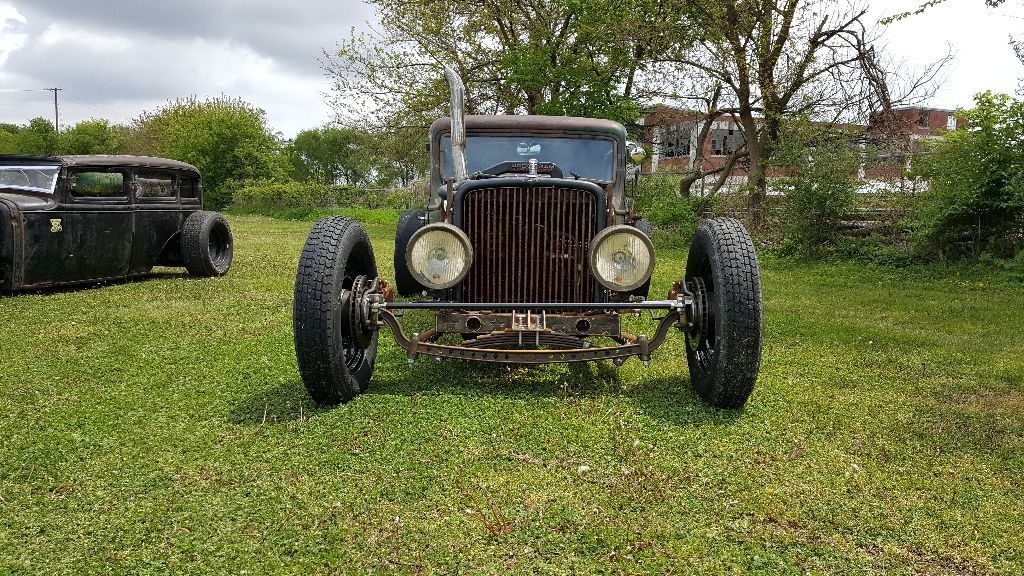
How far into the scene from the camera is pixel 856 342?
17.8 feet

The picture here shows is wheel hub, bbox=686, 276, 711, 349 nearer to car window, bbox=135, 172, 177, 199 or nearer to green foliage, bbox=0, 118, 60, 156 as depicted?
car window, bbox=135, 172, 177, 199

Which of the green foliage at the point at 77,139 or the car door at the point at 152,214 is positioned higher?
the green foliage at the point at 77,139

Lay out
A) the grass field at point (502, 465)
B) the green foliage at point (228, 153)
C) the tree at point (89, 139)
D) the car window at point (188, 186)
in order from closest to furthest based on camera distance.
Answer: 1. the grass field at point (502, 465)
2. the car window at point (188, 186)
3. the green foliage at point (228, 153)
4. the tree at point (89, 139)

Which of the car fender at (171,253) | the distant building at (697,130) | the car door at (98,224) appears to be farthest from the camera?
the distant building at (697,130)

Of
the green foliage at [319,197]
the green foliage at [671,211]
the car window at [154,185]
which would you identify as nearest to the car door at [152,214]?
the car window at [154,185]

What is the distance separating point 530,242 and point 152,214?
5854 mm

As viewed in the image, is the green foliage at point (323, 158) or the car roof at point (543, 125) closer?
the car roof at point (543, 125)

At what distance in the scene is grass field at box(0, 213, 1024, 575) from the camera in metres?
2.25

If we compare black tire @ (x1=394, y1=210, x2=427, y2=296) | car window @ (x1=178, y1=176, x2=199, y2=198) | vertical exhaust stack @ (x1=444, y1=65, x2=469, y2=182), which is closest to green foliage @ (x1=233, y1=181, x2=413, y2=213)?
car window @ (x1=178, y1=176, x2=199, y2=198)

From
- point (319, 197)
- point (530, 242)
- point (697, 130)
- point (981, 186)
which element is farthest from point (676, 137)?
point (319, 197)

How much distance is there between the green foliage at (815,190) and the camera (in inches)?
428

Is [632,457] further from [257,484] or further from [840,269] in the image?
[840,269]

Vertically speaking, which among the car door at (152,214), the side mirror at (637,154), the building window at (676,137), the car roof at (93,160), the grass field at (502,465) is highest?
Result: the building window at (676,137)

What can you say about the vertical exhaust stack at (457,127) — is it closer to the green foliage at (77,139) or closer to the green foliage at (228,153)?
the green foliage at (228,153)
